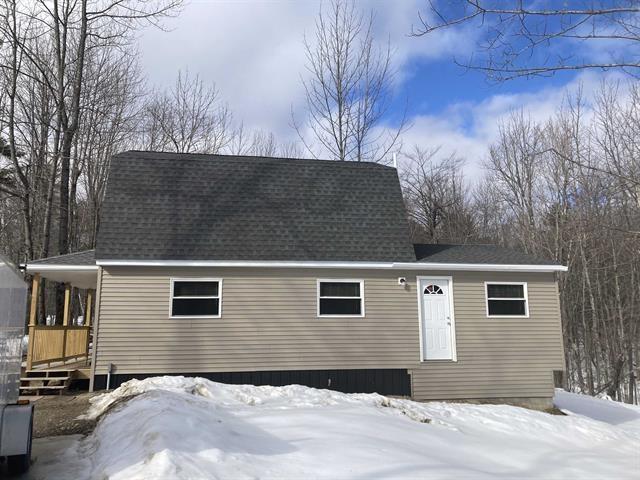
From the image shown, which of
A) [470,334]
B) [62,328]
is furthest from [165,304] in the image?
[470,334]

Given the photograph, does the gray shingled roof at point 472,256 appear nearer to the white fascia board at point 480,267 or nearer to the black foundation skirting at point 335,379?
the white fascia board at point 480,267

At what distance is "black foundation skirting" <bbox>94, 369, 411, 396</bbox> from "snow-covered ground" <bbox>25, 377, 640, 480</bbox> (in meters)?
1.26

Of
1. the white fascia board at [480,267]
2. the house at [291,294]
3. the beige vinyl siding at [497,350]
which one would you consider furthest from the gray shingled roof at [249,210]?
the beige vinyl siding at [497,350]

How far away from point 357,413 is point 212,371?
13.2 ft

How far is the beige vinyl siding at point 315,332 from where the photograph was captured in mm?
10414

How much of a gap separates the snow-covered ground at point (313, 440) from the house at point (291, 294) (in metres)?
1.37

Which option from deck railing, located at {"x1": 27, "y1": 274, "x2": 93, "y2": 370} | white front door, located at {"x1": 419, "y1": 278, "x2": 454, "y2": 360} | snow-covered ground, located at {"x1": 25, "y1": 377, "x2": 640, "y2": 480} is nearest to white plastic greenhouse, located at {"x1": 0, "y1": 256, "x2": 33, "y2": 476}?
snow-covered ground, located at {"x1": 25, "y1": 377, "x2": 640, "y2": 480}

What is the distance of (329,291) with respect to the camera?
443 inches

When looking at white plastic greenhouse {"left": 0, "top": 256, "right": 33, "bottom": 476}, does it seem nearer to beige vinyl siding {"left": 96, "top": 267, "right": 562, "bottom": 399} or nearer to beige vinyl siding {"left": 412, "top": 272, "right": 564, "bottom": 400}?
beige vinyl siding {"left": 96, "top": 267, "right": 562, "bottom": 399}

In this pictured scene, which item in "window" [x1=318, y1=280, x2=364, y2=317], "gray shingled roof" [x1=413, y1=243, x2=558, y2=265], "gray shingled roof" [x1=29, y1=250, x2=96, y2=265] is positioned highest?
"gray shingled roof" [x1=413, y1=243, x2=558, y2=265]

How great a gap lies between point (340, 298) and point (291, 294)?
109 centimetres

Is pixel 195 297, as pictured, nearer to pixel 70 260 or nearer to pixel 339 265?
pixel 70 260

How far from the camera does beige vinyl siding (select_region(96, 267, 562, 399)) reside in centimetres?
1041

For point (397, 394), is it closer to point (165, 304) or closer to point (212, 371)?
point (212, 371)
